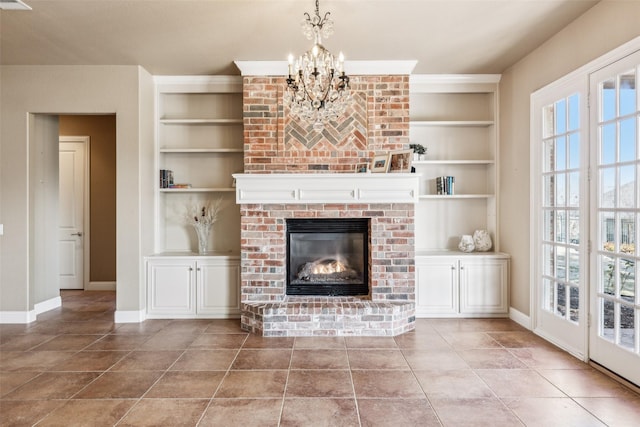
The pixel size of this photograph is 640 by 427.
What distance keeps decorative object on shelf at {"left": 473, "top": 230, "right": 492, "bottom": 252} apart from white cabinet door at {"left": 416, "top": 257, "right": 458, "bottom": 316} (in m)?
0.49

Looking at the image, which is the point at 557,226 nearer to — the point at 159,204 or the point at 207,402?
the point at 207,402

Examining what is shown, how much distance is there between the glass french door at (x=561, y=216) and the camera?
3.23 meters

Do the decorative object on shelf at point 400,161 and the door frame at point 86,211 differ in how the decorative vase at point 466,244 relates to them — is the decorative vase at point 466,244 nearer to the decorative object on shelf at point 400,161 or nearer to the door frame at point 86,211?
the decorative object on shelf at point 400,161

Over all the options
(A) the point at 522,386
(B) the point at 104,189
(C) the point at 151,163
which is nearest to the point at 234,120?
(C) the point at 151,163

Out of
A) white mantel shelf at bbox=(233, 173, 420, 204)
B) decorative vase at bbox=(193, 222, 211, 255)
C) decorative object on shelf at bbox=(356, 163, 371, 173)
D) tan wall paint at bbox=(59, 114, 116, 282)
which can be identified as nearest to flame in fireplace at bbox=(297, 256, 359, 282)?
white mantel shelf at bbox=(233, 173, 420, 204)

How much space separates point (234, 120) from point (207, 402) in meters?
3.18

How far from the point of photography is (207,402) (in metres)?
2.52

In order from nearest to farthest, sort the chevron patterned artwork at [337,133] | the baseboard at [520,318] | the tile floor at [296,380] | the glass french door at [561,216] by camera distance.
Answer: the tile floor at [296,380], the glass french door at [561,216], the baseboard at [520,318], the chevron patterned artwork at [337,133]

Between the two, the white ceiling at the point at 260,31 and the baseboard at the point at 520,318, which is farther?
the baseboard at the point at 520,318

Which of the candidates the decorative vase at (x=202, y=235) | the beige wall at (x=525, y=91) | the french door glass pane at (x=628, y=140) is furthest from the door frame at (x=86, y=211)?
the french door glass pane at (x=628, y=140)

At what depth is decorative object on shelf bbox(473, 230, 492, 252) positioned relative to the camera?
469cm

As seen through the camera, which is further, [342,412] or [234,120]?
[234,120]

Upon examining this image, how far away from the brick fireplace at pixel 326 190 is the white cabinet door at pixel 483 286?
0.73m

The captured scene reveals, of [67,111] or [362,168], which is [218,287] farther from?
[67,111]
